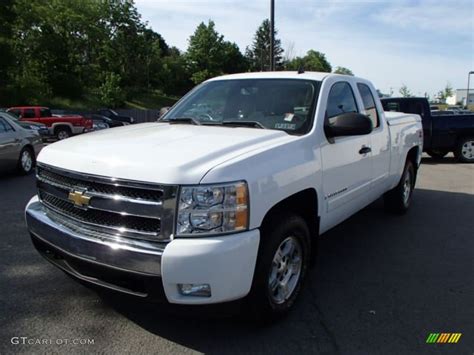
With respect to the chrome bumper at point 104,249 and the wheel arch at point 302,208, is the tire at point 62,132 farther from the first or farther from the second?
the wheel arch at point 302,208

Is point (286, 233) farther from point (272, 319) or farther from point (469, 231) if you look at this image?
point (469, 231)

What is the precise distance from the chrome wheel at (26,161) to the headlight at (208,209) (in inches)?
343

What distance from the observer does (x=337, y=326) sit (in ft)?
10.8

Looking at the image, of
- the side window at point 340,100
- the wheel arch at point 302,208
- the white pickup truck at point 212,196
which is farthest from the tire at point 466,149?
the wheel arch at point 302,208

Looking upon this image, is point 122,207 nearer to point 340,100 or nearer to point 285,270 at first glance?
point 285,270

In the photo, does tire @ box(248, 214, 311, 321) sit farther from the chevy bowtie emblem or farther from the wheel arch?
the chevy bowtie emblem

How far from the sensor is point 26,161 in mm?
10273

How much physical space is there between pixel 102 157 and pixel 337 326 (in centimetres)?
212

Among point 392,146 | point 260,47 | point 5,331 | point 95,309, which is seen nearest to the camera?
point 5,331

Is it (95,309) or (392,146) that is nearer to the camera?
(95,309)

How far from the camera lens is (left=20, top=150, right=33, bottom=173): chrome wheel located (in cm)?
1005

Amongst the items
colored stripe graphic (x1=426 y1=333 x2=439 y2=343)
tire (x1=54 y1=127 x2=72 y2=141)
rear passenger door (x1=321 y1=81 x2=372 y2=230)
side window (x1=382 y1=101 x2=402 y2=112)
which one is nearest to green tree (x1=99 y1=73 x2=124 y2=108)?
tire (x1=54 y1=127 x2=72 y2=141)

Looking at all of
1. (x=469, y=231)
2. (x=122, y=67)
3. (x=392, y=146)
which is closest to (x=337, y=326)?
(x=392, y=146)

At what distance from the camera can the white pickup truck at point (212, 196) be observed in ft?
8.62
